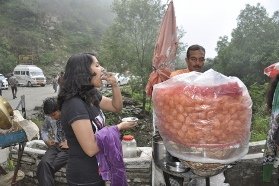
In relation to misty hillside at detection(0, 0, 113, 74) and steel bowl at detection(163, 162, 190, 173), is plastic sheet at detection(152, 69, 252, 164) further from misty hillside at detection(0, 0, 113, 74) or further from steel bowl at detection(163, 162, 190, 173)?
misty hillside at detection(0, 0, 113, 74)

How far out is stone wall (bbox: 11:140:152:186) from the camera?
3.72m

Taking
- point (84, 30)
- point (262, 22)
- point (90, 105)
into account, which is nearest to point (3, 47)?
point (84, 30)

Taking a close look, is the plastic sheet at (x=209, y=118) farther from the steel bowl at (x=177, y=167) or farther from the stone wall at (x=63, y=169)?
the stone wall at (x=63, y=169)

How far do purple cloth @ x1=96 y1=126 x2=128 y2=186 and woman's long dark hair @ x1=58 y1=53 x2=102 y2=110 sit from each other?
0.94 ft

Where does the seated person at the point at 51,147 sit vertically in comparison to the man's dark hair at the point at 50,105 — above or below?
below

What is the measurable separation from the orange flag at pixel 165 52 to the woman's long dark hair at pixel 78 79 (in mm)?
1051

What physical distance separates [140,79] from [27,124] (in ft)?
49.4

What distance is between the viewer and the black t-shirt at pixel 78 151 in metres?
2.19

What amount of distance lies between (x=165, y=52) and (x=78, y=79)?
4.15 ft

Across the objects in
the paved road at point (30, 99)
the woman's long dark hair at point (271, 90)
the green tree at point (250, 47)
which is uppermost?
the green tree at point (250, 47)

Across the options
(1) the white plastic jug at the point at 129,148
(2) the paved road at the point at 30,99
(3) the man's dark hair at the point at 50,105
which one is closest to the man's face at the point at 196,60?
(1) the white plastic jug at the point at 129,148

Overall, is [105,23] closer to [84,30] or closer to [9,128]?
[84,30]

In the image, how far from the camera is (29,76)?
3053 centimetres

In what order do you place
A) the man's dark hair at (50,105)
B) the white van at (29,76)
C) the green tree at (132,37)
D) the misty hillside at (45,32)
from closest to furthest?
1. the man's dark hair at (50,105)
2. the green tree at (132,37)
3. the white van at (29,76)
4. the misty hillside at (45,32)
